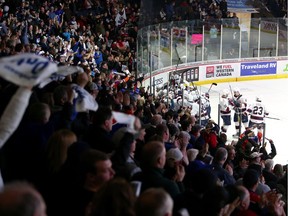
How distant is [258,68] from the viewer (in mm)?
20672

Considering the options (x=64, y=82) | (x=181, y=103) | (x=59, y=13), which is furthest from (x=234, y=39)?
(x=64, y=82)

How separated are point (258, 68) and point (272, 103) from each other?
12.6 feet

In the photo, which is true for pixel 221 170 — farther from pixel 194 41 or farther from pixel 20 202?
pixel 194 41

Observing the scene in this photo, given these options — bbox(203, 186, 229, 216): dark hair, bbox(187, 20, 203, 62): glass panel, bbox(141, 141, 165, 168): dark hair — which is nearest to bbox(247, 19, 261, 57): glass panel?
bbox(187, 20, 203, 62): glass panel

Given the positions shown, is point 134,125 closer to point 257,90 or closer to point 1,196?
point 1,196

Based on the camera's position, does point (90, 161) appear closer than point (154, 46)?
Yes

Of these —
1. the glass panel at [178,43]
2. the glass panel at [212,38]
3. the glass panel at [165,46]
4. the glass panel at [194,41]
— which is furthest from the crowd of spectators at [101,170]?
the glass panel at [212,38]

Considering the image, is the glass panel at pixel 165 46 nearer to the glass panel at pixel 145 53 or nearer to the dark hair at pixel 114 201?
→ the glass panel at pixel 145 53

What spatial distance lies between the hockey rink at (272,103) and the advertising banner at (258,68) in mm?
319

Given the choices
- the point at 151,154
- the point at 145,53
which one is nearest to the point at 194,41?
the point at 145,53

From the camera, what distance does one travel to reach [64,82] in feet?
18.8

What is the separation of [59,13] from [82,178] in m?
15.2

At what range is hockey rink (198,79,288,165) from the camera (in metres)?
13.0

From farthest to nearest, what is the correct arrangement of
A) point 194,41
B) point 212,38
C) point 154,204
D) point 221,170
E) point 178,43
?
point 212,38 < point 194,41 < point 178,43 < point 221,170 < point 154,204
